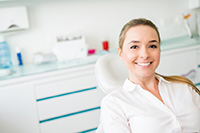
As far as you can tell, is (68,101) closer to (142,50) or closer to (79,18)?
(79,18)

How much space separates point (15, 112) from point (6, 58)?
59cm

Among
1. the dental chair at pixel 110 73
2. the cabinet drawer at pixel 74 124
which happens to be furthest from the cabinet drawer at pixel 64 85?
the dental chair at pixel 110 73

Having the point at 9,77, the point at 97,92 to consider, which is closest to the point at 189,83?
the point at 97,92

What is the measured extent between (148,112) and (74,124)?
3.87 feet

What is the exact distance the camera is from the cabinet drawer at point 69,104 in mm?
1928

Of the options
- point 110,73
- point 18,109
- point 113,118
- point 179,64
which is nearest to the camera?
point 113,118

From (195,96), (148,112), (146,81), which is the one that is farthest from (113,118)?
(195,96)

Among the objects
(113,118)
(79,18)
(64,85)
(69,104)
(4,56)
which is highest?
(79,18)

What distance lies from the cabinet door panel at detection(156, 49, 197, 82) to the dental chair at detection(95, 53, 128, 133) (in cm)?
103

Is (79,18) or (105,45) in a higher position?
(79,18)

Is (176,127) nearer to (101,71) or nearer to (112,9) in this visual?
(101,71)

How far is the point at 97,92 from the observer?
6.75 feet

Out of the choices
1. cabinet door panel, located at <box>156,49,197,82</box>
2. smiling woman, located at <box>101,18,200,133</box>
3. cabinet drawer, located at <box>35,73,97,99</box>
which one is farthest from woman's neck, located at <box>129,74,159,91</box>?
cabinet door panel, located at <box>156,49,197,82</box>

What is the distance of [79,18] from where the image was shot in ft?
7.91
